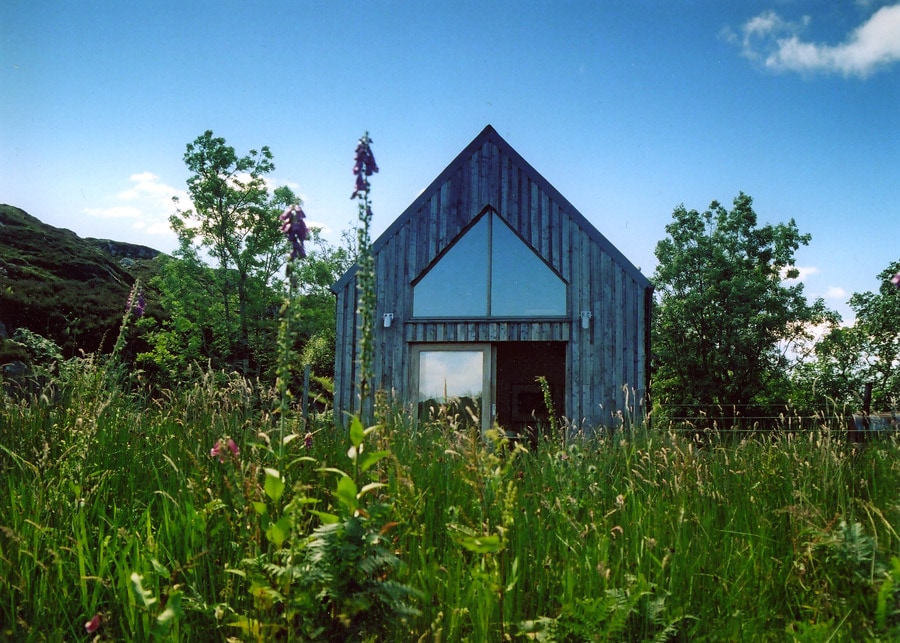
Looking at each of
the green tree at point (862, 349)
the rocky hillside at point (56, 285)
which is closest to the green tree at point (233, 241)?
the rocky hillside at point (56, 285)

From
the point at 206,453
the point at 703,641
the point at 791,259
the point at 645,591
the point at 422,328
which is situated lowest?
the point at 703,641

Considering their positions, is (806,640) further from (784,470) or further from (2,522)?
(2,522)

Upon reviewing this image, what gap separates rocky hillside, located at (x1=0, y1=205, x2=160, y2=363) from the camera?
18.7 meters

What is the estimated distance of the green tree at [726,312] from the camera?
80.7 feet

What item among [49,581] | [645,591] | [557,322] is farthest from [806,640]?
[557,322]

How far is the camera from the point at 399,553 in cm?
266

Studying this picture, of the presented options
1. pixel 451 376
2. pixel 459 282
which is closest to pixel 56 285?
pixel 459 282

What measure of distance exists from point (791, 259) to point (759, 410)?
6.91m

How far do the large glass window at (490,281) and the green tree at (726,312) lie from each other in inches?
550

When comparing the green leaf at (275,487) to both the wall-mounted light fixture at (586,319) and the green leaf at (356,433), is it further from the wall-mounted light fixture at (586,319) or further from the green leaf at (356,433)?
the wall-mounted light fixture at (586,319)

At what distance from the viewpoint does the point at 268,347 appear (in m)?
24.3

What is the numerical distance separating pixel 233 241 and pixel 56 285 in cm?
576

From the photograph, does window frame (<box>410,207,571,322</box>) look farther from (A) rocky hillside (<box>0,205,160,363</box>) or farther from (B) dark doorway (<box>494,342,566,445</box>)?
(A) rocky hillside (<box>0,205,160,363</box>)

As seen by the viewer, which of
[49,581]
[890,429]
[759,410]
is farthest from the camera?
[759,410]
